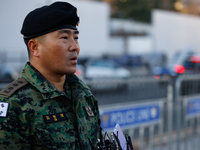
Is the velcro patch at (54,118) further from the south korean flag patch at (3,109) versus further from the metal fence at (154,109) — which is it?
the metal fence at (154,109)

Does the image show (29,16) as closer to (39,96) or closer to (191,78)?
(39,96)

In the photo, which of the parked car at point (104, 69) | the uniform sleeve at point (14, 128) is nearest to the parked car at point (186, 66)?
the parked car at point (104, 69)

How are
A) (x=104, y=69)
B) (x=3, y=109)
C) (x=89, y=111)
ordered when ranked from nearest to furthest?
(x=3, y=109)
(x=89, y=111)
(x=104, y=69)

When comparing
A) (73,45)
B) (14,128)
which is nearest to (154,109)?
(73,45)

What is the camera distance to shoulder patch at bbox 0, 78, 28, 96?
4.55 ft

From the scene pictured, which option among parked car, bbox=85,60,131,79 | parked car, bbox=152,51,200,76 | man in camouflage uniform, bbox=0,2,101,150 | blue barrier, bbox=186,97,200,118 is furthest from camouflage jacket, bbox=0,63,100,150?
parked car, bbox=152,51,200,76

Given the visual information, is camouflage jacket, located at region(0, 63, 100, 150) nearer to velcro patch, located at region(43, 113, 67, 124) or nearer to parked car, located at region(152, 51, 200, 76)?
velcro patch, located at region(43, 113, 67, 124)

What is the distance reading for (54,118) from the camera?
4.82 ft

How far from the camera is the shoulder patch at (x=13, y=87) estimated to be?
1386mm

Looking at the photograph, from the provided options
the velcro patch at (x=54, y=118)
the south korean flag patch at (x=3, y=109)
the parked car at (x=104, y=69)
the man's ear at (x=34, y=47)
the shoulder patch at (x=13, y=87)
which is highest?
the man's ear at (x=34, y=47)

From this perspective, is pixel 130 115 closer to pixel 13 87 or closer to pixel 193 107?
pixel 193 107

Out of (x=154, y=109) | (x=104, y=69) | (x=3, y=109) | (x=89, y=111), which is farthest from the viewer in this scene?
(x=104, y=69)

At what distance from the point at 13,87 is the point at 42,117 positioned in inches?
8.9

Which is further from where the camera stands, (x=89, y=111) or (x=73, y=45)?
(x=89, y=111)
